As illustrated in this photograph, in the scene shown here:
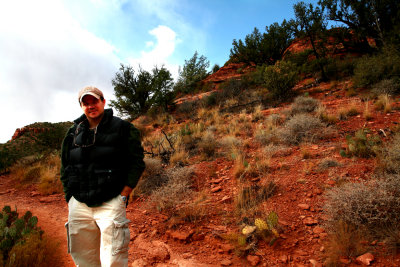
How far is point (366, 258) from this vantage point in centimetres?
206

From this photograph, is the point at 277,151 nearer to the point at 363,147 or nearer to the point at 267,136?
the point at 267,136

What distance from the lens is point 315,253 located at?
2.37 meters

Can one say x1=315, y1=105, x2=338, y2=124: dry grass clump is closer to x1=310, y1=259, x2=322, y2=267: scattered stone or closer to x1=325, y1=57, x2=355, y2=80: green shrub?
x1=310, y1=259, x2=322, y2=267: scattered stone

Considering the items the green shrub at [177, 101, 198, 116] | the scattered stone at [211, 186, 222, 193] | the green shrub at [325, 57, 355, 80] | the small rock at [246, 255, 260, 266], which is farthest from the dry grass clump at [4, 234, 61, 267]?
the green shrub at [325, 57, 355, 80]

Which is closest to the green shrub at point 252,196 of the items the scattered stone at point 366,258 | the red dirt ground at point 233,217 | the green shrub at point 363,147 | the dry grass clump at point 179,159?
the red dirt ground at point 233,217

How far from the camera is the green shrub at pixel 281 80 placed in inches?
430

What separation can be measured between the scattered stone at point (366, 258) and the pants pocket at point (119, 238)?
2.43 m

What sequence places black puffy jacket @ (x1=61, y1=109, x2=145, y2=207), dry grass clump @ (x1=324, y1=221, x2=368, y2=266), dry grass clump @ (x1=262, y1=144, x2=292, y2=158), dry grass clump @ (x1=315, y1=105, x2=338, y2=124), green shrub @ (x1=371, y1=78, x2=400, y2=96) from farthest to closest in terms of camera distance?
green shrub @ (x1=371, y1=78, x2=400, y2=96)
dry grass clump @ (x1=315, y1=105, x2=338, y2=124)
dry grass clump @ (x1=262, y1=144, x2=292, y2=158)
dry grass clump @ (x1=324, y1=221, x2=368, y2=266)
black puffy jacket @ (x1=61, y1=109, x2=145, y2=207)

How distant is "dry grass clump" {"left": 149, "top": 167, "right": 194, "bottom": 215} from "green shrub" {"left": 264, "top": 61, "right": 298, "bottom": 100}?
866 centimetres

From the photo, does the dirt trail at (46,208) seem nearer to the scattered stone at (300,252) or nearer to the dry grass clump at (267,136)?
the scattered stone at (300,252)

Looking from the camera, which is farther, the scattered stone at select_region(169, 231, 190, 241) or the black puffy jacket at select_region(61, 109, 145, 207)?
the scattered stone at select_region(169, 231, 190, 241)

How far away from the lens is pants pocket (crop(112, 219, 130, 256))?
1.73m

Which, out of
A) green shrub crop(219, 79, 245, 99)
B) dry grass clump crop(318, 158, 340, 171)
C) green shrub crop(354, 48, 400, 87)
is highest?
green shrub crop(219, 79, 245, 99)

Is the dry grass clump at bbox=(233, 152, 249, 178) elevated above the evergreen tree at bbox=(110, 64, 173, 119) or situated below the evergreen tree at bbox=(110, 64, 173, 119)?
below
